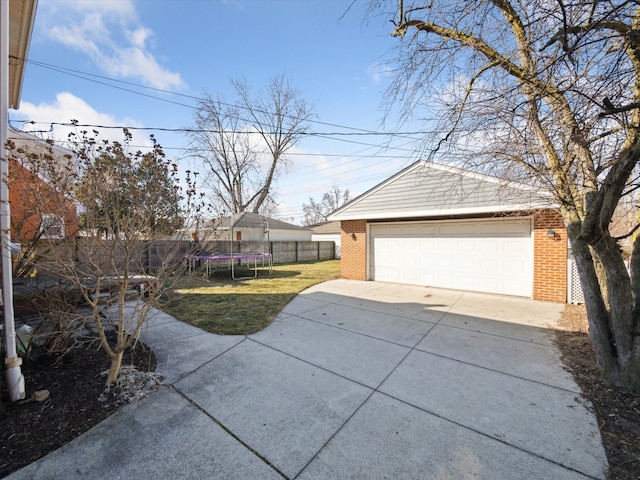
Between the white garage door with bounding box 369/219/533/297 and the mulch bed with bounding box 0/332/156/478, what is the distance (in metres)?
7.51

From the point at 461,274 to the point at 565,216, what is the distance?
4704 mm

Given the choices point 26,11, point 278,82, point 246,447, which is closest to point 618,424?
point 246,447

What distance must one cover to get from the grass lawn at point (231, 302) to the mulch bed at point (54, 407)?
3.23ft

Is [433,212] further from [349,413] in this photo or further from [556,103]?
[349,413]

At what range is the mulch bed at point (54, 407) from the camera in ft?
6.72

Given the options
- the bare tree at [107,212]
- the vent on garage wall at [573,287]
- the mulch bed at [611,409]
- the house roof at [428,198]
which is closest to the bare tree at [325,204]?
the house roof at [428,198]

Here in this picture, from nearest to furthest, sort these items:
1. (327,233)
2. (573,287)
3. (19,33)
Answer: (19,33)
(573,287)
(327,233)

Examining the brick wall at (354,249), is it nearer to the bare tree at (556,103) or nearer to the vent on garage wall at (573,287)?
the vent on garage wall at (573,287)

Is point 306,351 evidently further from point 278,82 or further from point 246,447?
point 278,82

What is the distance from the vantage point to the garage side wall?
657 centimetres

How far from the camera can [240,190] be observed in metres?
24.9

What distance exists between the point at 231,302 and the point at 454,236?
6503 mm

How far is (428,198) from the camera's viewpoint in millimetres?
8148

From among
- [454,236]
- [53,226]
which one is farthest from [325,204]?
[53,226]
